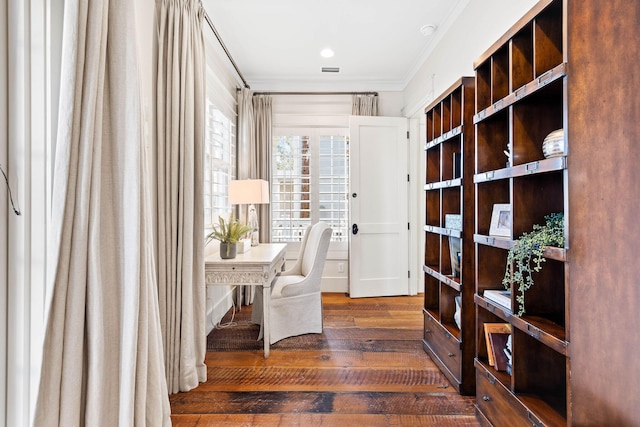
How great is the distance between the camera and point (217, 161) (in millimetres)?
3605

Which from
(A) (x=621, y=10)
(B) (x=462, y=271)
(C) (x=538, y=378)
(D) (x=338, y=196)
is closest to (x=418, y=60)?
(D) (x=338, y=196)

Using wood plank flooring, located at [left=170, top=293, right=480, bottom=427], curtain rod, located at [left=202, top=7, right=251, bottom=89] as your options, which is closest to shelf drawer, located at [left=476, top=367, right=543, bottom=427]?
wood plank flooring, located at [left=170, top=293, right=480, bottom=427]

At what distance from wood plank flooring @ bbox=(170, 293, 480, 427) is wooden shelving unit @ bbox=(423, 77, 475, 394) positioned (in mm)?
166

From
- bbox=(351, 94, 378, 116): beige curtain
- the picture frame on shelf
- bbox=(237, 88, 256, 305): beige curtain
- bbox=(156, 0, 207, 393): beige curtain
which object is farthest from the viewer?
bbox=(351, 94, 378, 116): beige curtain

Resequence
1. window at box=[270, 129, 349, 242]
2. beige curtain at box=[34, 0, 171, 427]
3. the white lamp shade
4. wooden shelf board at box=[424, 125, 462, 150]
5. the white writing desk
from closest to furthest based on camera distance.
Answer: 1. beige curtain at box=[34, 0, 171, 427]
2. wooden shelf board at box=[424, 125, 462, 150]
3. the white writing desk
4. the white lamp shade
5. window at box=[270, 129, 349, 242]

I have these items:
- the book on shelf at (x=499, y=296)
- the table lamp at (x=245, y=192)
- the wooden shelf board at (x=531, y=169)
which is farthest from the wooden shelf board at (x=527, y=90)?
the table lamp at (x=245, y=192)

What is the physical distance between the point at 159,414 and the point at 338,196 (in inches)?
138

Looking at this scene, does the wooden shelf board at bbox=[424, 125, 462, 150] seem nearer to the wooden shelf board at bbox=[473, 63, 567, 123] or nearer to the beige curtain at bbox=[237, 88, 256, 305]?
the wooden shelf board at bbox=[473, 63, 567, 123]

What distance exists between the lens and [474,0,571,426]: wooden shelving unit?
142cm

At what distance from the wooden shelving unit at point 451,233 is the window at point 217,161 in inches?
75.5

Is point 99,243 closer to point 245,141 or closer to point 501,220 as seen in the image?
point 501,220

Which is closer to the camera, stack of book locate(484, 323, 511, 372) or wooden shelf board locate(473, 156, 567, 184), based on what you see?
A: wooden shelf board locate(473, 156, 567, 184)

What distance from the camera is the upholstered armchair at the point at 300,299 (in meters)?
3.02

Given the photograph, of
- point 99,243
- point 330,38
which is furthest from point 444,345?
point 330,38
